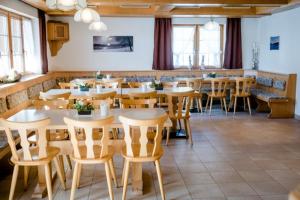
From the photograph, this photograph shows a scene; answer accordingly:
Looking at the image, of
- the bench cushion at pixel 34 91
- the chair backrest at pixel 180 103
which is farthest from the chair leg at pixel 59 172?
the bench cushion at pixel 34 91

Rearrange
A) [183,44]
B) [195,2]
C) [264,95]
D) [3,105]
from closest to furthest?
[3,105], [195,2], [264,95], [183,44]

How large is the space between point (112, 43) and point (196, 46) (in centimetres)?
226

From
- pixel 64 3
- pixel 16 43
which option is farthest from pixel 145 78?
pixel 64 3

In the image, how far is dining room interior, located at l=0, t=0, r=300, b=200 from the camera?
11.0 ft

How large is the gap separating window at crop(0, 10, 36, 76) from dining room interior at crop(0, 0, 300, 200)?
24 millimetres

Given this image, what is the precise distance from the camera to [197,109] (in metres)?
7.99

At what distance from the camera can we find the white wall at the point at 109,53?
8930mm

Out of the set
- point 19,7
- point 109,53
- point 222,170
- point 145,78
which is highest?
point 19,7

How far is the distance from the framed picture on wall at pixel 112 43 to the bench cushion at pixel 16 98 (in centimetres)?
347

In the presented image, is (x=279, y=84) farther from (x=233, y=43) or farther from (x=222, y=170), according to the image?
(x=222, y=170)

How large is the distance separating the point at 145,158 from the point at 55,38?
608 cm

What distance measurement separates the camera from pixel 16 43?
6629 millimetres

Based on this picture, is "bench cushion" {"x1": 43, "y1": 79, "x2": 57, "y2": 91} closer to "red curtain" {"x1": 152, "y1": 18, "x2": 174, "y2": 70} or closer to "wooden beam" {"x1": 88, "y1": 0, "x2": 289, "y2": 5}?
"wooden beam" {"x1": 88, "y1": 0, "x2": 289, "y2": 5}

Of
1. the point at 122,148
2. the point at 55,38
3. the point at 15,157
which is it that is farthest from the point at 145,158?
the point at 55,38
